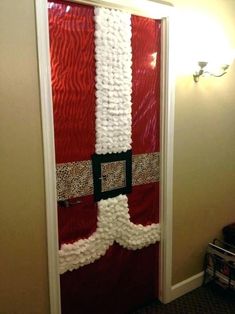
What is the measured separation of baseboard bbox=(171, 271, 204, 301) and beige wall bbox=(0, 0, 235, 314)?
54mm

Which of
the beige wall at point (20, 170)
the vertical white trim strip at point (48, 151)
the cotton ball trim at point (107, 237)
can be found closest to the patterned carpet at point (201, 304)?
the cotton ball trim at point (107, 237)

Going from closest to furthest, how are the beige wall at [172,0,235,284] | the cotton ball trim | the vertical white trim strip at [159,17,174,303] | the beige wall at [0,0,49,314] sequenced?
1. the beige wall at [0,0,49,314]
2. the cotton ball trim
3. the vertical white trim strip at [159,17,174,303]
4. the beige wall at [172,0,235,284]

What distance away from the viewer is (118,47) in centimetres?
185

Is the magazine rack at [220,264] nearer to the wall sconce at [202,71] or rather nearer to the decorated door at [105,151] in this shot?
the decorated door at [105,151]

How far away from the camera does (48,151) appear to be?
5.32ft

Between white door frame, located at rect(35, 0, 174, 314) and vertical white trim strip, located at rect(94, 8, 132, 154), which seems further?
vertical white trim strip, located at rect(94, 8, 132, 154)

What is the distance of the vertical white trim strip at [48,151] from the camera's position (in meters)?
1.52

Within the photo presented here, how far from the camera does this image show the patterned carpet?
7.32 feet

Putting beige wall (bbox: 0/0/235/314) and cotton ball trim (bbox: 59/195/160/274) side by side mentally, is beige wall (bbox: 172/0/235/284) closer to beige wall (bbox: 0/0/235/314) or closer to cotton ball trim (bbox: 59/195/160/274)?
beige wall (bbox: 0/0/235/314)

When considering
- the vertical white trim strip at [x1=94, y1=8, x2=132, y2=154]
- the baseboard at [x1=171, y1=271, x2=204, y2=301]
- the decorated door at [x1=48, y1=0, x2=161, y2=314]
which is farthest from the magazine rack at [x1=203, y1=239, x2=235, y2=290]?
the vertical white trim strip at [x1=94, y1=8, x2=132, y2=154]

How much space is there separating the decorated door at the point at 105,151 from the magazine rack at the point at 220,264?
0.59 meters

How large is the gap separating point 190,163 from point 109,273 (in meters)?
1.04

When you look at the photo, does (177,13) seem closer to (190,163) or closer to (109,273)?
(190,163)

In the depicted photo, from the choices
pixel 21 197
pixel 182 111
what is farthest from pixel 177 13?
pixel 21 197
